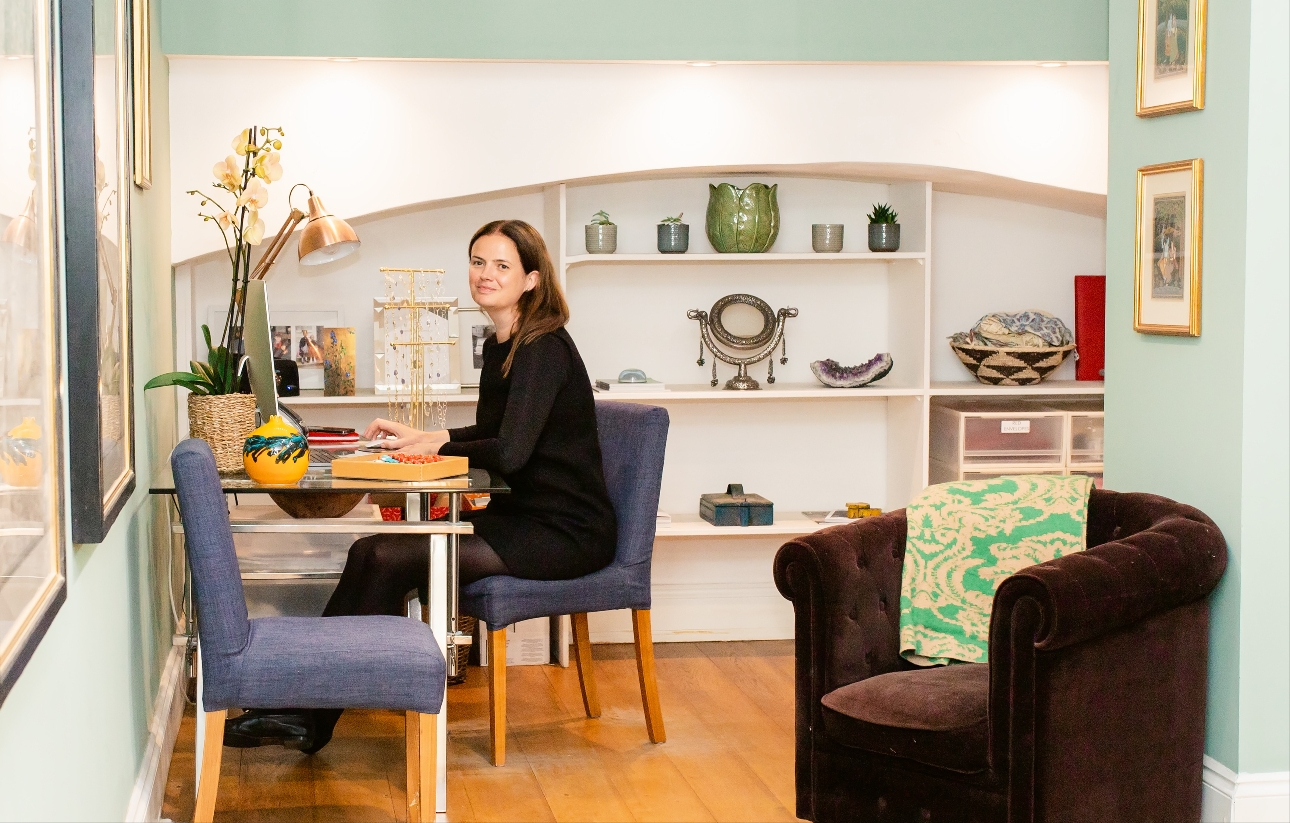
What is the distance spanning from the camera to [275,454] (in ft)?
9.34

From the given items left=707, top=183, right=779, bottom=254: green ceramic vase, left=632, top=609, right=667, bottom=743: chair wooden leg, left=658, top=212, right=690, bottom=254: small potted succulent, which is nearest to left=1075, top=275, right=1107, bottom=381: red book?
left=707, top=183, right=779, bottom=254: green ceramic vase

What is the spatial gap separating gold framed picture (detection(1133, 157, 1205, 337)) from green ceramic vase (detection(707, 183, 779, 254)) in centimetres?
151

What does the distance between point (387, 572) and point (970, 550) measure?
1.38 meters

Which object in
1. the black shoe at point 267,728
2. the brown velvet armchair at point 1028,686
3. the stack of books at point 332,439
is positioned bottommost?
the black shoe at point 267,728

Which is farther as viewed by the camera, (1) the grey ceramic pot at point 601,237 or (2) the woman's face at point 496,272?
(1) the grey ceramic pot at point 601,237

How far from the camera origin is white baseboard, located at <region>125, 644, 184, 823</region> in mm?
2684

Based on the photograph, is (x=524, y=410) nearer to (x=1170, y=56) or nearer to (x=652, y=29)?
(x=652, y=29)

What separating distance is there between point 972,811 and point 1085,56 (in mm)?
2573

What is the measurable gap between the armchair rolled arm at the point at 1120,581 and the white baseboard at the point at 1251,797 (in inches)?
16.3

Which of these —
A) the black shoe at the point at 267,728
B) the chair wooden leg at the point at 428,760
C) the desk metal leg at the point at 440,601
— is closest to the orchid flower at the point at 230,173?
the desk metal leg at the point at 440,601

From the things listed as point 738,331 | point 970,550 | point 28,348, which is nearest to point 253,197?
point 28,348

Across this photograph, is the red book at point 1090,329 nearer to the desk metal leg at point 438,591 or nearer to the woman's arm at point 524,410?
the woman's arm at point 524,410

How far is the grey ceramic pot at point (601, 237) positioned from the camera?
4.28 metres

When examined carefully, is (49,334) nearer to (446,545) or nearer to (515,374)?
(446,545)
